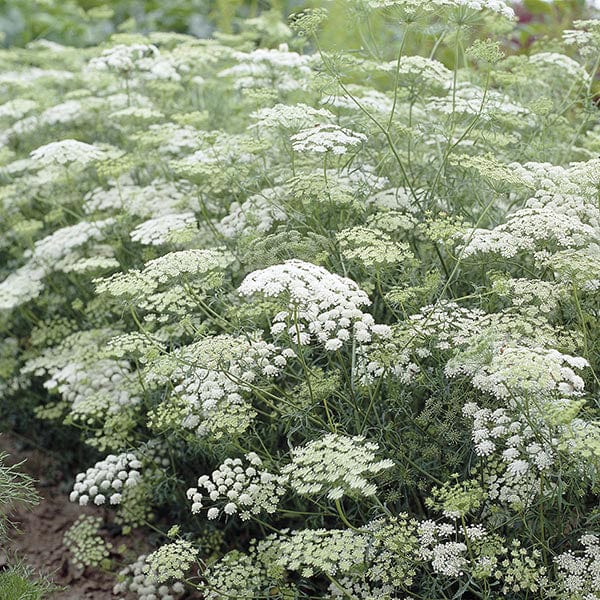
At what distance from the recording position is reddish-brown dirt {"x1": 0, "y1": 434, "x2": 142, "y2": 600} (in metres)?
3.85

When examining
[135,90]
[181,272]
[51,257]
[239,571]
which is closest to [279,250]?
[181,272]

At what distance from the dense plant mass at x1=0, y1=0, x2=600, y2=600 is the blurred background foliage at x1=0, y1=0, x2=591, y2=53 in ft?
11.3

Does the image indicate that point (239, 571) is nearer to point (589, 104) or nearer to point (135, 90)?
point (589, 104)

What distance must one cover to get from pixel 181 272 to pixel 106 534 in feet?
5.88

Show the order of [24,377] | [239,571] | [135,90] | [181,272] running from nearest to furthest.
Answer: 1. [239,571]
2. [181,272]
3. [24,377]
4. [135,90]

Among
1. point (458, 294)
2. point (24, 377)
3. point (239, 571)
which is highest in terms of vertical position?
point (458, 294)

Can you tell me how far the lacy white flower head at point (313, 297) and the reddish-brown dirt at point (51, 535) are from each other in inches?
65.5

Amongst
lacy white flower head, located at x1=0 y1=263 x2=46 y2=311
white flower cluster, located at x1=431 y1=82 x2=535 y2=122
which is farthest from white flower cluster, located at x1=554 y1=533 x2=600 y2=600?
lacy white flower head, located at x1=0 y1=263 x2=46 y2=311

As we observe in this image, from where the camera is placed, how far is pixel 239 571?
114 inches

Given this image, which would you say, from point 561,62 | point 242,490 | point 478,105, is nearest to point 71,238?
point 242,490

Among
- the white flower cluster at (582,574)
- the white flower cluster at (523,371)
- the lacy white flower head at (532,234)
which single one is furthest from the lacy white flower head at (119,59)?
Answer: the white flower cluster at (582,574)

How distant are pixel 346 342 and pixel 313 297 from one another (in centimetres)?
67

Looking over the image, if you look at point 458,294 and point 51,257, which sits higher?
point 458,294

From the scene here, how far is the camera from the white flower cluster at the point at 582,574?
2.49 meters
